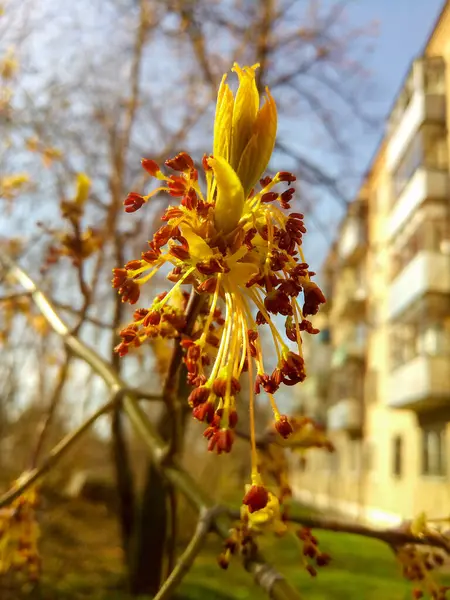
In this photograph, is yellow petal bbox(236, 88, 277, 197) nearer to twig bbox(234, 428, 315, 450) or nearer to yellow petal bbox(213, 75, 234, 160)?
yellow petal bbox(213, 75, 234, 160)

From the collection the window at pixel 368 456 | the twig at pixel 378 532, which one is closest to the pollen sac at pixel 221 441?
the twig at pixel 378 532

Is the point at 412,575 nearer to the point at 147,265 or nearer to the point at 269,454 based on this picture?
the point at 269,454

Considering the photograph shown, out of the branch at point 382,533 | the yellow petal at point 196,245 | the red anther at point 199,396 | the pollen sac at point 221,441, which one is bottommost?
the branch at point 382,533

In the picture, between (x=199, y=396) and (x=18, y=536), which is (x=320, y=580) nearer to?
(x=18, y=536)

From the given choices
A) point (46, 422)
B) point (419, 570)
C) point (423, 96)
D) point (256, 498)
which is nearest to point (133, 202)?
point (256, 498)

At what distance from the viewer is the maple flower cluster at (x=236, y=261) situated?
73 cm

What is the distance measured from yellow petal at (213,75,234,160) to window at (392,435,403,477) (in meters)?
13.2

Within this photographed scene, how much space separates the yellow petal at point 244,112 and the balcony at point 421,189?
34.6 ft

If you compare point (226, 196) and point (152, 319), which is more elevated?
point (226, 196)

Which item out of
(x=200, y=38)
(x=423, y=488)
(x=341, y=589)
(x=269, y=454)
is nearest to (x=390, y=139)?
(x=423, y=488)

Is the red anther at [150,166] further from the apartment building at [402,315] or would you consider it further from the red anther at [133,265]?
the apartment building at [402,315]

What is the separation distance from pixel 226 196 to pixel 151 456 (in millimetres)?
737

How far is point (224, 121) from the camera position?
75 centimetres

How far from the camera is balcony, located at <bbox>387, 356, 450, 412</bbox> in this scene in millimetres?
10039
